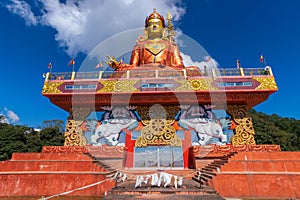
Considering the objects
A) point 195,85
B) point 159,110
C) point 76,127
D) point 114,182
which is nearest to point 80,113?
point 76,127

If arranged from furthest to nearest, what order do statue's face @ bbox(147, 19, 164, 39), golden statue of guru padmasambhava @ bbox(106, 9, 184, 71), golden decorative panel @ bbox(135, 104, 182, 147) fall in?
statue's face @ bbox(147, 19, 164, 39)
golden statue of guru padmasambhava @ bbox(106, 9, 184, 71)
golden decorative panel @ bbox(135, 104, 182, 147)

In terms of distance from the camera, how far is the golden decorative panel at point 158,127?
10672 millimetres

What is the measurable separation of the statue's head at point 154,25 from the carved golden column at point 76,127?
28.8 ft

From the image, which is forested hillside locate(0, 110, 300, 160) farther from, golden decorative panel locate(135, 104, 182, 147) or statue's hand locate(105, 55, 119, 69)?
golden decorative panel locate(135, 104, 182, 147)

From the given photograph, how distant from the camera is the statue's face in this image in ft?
53.8

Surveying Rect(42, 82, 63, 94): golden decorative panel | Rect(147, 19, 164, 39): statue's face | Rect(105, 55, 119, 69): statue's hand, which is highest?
Rect(147, 19, 164, 39): statue's face

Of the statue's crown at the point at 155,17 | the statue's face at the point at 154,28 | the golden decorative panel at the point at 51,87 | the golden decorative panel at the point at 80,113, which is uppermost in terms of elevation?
the statue's crown at the point at 155,17

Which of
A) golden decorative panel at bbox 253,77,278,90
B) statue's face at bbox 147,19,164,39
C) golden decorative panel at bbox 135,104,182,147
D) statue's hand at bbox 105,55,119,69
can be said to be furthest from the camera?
statue's face at bbox 147,19,164,39

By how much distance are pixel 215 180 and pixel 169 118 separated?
487cm

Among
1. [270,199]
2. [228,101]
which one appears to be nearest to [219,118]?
[228,101]

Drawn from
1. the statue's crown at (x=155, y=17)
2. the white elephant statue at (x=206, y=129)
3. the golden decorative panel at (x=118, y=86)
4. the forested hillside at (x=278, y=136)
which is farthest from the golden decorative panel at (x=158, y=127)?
the forested hillside at (x=278, y=136)

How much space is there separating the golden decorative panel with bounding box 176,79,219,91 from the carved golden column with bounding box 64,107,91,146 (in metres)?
5.61

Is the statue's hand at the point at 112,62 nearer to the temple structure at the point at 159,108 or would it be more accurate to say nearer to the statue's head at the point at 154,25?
the temple structure at the point at 159,108

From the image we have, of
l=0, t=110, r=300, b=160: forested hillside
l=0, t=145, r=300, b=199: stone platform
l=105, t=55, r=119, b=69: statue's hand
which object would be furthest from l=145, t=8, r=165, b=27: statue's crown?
l=0, t=110, r=300, b=160: forested hillside
